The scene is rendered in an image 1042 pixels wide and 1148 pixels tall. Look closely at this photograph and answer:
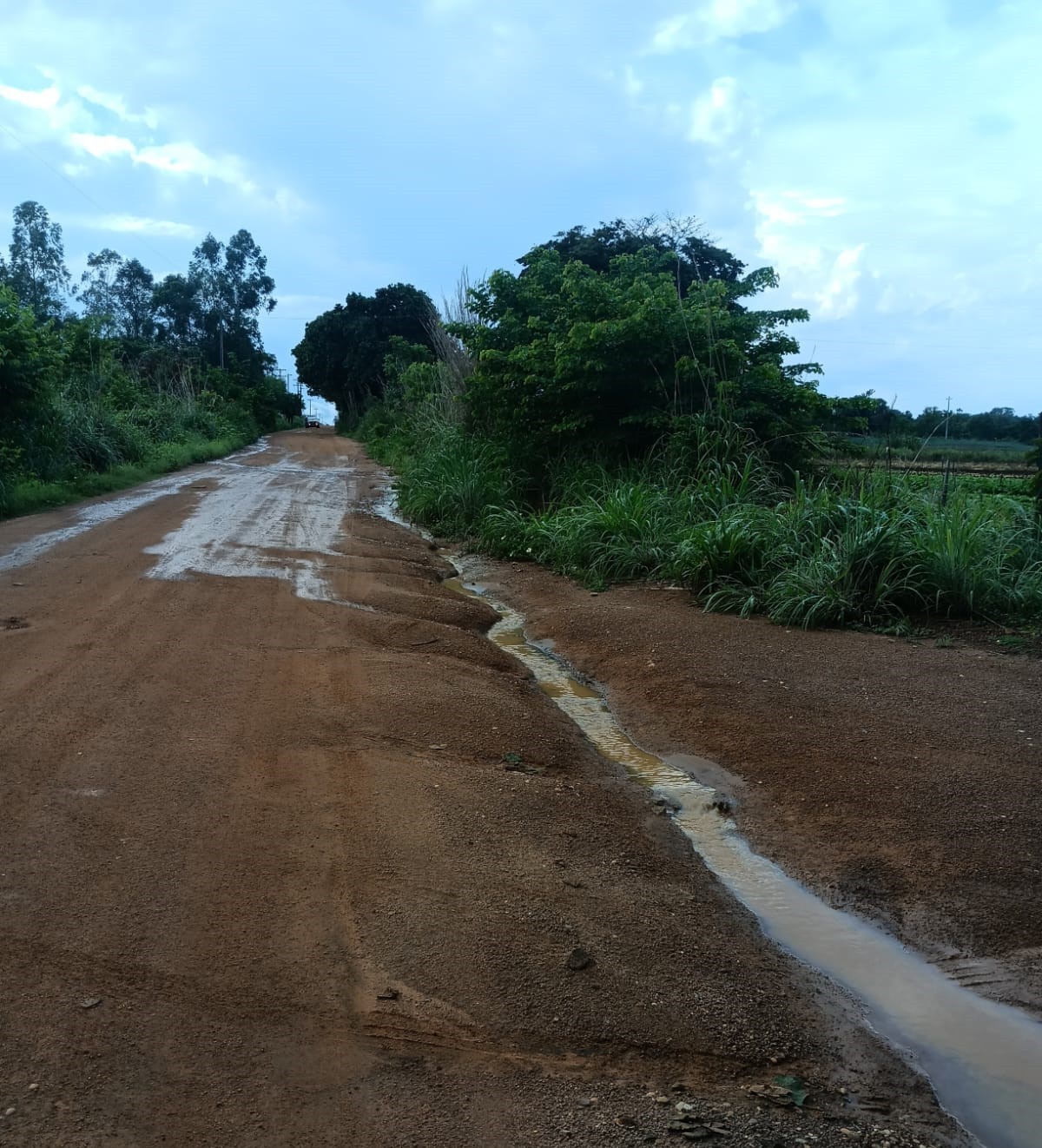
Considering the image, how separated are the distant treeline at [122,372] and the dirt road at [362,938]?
31.7ft

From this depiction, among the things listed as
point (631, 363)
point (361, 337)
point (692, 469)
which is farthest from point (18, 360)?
point (361, 337)

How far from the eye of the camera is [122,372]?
2759 cm

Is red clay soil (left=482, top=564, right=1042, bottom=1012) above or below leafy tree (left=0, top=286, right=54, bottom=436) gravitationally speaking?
below

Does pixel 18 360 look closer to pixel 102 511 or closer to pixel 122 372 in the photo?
pixel 102 511

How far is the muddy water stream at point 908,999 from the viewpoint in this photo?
260 cm

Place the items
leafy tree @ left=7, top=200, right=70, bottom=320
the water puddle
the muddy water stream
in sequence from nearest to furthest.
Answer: the muddy water stream
the water puddle
leafy tree @ left=7, top=200, right=70, bottom=320

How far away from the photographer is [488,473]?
13.4 m

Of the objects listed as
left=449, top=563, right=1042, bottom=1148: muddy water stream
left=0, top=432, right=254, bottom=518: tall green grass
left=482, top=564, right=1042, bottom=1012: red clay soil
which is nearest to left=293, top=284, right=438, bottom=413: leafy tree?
left=0, top=432, right=254, bottom=518: tall green grass

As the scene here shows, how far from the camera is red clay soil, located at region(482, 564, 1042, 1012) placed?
358 cm

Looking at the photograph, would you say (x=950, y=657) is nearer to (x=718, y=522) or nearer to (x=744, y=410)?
(x=718, y=522)

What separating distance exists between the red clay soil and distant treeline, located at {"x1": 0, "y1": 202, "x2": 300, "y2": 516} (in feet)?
32.1

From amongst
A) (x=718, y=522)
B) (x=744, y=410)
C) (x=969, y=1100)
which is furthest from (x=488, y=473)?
(x=969, y=1100)

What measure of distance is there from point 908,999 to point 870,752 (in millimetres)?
1967

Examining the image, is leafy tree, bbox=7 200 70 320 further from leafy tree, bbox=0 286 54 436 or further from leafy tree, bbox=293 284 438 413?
leafy tree, bbox=0 286 54 436
